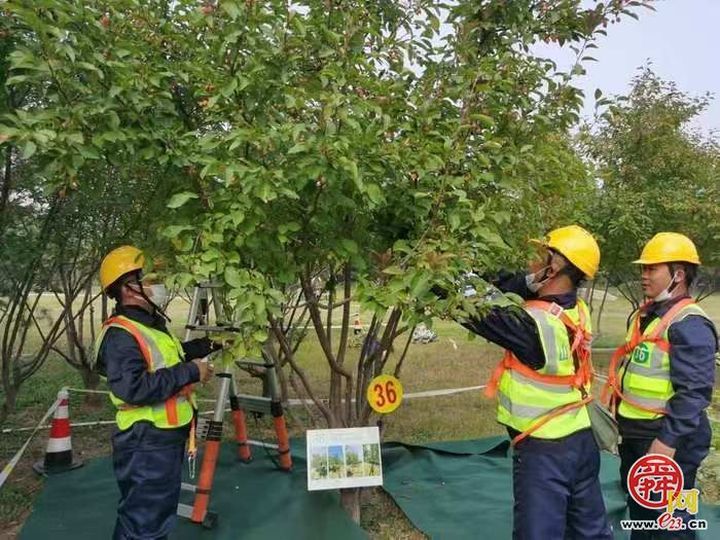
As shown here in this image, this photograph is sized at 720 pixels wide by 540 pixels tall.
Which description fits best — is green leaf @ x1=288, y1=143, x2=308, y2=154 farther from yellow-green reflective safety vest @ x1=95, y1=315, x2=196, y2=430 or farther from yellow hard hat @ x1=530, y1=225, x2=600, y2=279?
yellow hard hat @ x1=530, y1=225, x2=600, y2=279

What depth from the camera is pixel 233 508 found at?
3.87 meters

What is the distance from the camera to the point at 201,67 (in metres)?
2.40

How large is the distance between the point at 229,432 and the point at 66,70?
14.5 ft

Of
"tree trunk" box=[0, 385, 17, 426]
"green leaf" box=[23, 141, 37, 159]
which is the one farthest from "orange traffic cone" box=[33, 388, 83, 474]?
"green leaf" box=[23, 141, 37, 159]

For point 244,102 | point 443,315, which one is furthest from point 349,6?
point 443,315

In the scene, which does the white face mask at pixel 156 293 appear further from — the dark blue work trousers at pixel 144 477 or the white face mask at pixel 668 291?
the white face mask at pixel 668 291

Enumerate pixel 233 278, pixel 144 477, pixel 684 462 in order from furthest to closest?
pixel 684 462 < pixel 144 477 < pixel 233 278

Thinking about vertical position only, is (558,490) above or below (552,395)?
below

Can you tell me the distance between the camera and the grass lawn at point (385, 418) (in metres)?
4.11

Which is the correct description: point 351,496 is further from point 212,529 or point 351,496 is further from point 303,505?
point 212,529

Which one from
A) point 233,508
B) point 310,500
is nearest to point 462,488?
point 310,500

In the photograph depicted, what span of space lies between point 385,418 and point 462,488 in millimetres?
2345

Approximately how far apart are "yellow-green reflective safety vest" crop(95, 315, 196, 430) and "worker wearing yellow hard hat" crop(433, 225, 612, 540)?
4.33 ft

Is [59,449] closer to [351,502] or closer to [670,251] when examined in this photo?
[351,502]
